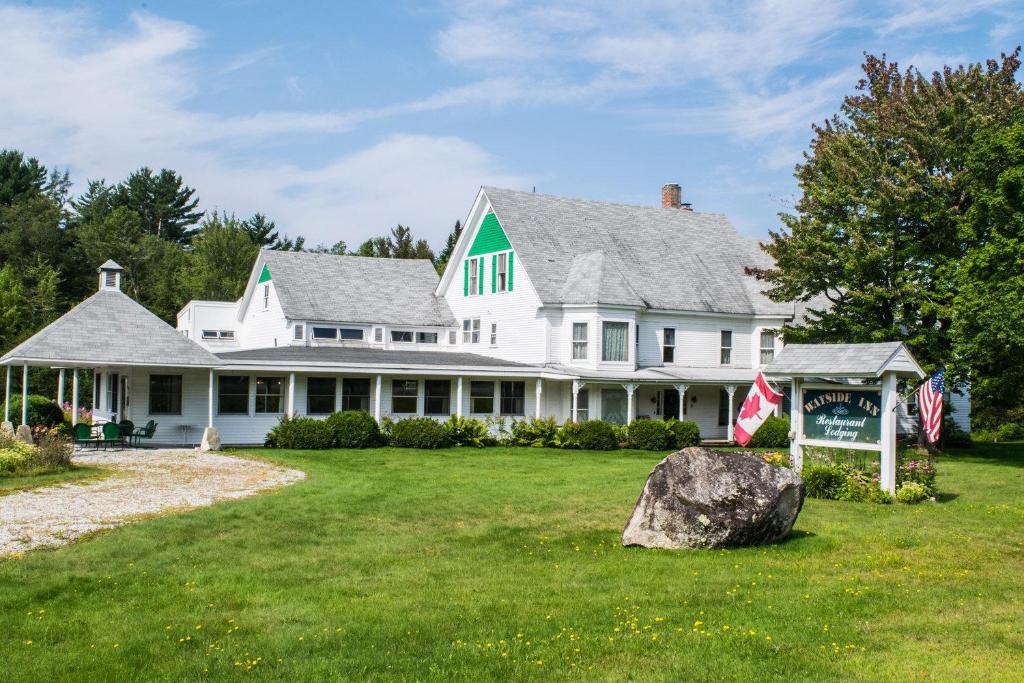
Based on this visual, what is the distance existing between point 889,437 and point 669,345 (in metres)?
19.9

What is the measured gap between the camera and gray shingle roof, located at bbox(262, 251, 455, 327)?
3891 centimetres

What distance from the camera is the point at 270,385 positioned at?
3253 centimetres

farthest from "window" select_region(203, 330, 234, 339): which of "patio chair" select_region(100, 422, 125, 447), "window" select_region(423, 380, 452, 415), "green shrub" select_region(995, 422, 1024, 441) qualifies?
"green shrub" select_region(995, 422, 1024, 441)

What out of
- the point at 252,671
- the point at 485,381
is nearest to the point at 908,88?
the point at 485,381

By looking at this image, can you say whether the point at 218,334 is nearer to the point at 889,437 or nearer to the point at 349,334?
the point at 349,334

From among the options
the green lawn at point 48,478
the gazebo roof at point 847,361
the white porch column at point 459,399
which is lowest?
the green lawn at point 48,478

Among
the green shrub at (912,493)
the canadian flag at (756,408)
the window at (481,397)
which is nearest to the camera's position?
the canadian flag at (756,408)

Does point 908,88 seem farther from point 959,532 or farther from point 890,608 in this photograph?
point 890,608

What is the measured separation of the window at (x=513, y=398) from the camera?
3594cm

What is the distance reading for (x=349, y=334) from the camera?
129ft

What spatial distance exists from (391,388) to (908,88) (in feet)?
64.0

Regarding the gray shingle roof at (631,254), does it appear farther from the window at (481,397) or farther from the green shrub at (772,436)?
the green shrub at (772,436)

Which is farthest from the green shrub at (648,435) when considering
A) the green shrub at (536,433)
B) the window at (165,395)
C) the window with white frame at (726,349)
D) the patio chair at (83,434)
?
the patio chair at (83,434)

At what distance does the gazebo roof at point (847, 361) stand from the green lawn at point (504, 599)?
276cm
